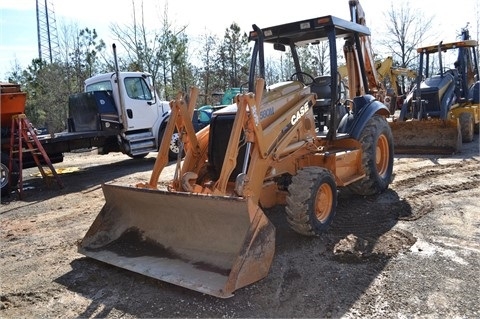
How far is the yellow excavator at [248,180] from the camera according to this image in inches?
146

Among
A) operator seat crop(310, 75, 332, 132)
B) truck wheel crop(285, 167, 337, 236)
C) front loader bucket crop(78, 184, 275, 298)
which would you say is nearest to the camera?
front loader bucket crop(78, 184, 275, 298)

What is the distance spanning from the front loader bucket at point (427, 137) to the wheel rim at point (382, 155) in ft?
11.8

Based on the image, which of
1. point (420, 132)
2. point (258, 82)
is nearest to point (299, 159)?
point (258, 82)

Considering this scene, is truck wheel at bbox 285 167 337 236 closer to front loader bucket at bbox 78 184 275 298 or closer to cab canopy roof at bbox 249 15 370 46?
front loader bucket at bbox 78 184 275 298

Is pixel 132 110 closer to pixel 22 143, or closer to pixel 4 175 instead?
pixel 22 143

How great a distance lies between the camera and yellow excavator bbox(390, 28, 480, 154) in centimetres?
974

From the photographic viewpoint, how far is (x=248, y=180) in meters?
4.08

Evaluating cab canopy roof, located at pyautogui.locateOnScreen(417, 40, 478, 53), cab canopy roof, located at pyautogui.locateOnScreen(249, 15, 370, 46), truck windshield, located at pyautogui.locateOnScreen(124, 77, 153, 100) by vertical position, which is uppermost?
cab canopy roof, located at pyautogui.locateOnScreen(417, 40, 478, 53)

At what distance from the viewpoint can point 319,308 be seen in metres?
3.30

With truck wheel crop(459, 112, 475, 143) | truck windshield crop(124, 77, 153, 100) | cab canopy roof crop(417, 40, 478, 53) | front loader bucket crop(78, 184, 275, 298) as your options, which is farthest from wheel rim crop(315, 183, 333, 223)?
cab canopy roof crop(417, 40, 478, 53)

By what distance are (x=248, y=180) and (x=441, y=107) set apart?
8.58 meters

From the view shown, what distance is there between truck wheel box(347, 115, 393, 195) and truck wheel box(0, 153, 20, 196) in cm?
656

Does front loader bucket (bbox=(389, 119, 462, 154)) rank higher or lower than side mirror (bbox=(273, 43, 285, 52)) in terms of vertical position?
lower

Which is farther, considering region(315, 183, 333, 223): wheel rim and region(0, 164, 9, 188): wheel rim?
region(0, 164, 9, 188): wheel rim
